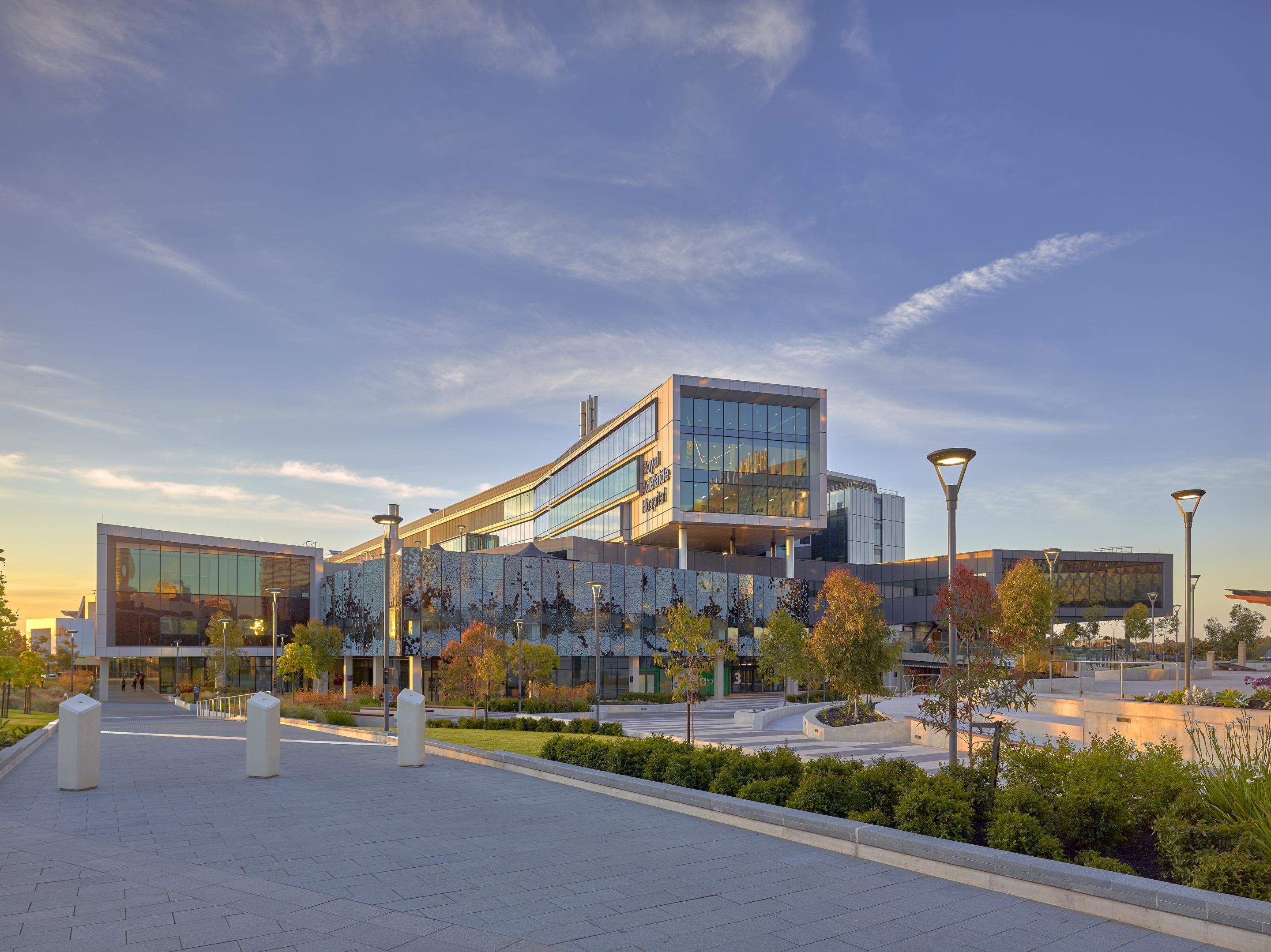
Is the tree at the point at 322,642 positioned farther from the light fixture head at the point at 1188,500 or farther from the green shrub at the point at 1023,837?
the green shrub at the point at 1023,837

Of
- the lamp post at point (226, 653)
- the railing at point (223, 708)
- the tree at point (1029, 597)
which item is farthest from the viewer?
the lamp post at point (226, 653)

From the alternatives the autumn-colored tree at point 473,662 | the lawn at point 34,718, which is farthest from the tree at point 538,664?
the lawn at point 34,718

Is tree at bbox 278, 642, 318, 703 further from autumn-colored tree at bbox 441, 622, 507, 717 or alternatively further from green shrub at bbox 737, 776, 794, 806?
green shrub at bbox 737, 776, 794, 806

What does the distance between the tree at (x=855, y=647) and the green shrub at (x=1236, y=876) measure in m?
24.5

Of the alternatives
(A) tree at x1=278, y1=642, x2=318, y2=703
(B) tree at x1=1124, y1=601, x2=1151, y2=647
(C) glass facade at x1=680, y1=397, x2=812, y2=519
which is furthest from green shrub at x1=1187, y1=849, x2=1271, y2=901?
(B) tree at x1=1124, y1=601, x2=1151, y2=647

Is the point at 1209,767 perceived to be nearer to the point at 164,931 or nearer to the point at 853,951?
the point at 853,951

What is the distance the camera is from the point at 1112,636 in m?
81.9

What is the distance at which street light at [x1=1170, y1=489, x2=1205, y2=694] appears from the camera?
814 inches

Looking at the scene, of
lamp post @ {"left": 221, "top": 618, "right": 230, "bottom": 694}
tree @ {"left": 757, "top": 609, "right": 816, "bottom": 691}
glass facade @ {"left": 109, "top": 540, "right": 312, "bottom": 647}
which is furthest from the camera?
glass facade @ {"left": 109, "top": 540, "right": 312, "bottom": 647}

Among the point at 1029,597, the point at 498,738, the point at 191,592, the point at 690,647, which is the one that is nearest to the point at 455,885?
the point at 690,647

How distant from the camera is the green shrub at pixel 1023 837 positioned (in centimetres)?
775

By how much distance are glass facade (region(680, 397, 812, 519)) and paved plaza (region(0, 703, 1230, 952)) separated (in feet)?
157

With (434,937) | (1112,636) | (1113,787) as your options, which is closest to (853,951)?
(434,937)

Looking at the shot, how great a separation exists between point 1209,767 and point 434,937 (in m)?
7.32
